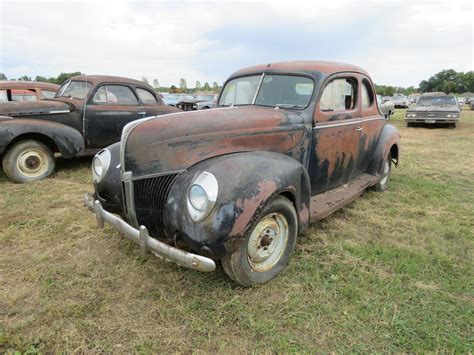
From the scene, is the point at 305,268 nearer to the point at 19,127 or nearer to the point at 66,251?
the point at 66,251

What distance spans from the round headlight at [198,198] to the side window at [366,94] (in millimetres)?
2973

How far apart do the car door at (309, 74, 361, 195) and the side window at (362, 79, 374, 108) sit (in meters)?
0.28

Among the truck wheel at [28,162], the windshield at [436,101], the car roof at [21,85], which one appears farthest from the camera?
the windshield at [436,101]

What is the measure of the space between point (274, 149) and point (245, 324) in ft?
5.08

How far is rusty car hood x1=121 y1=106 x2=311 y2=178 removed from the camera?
2.48 metres

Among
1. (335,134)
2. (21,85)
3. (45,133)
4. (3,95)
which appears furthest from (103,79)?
(335,134)

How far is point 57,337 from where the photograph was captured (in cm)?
211

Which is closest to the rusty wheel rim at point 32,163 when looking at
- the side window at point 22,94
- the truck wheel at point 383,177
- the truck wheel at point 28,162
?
the truck wheel at point 28,162

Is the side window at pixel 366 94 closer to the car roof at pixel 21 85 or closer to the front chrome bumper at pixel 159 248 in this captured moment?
the front chrome bumper at pixel 159 248

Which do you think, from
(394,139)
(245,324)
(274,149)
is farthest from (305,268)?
(394,139)

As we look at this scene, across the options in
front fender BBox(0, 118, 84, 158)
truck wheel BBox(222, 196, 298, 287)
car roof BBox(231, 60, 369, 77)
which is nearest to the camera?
truck wheel BBox(222, 196, 298, 287)

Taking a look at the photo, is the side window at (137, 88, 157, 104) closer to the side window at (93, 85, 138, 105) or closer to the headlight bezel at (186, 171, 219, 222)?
the side window at (93, 85, 138, 105)

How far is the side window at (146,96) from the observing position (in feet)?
22.5

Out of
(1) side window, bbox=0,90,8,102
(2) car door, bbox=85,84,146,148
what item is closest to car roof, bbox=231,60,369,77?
(2) car door, bbox=85,84,146,148
